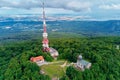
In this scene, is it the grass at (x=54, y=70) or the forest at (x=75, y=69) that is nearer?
the forest at (x=75, y=69)

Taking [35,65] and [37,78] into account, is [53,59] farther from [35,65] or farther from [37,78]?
[37,78]

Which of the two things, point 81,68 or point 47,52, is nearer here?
point 81,68

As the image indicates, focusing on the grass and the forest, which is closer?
the forest

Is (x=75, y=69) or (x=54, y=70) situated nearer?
(x=75, y=69)

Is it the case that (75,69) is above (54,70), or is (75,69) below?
above

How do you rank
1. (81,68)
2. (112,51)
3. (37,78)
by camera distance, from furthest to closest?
(112,51) < (81,68) < (37,78)

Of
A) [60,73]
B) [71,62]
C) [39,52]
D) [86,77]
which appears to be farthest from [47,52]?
[86,77]

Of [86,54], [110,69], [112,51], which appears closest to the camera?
[110,69]
